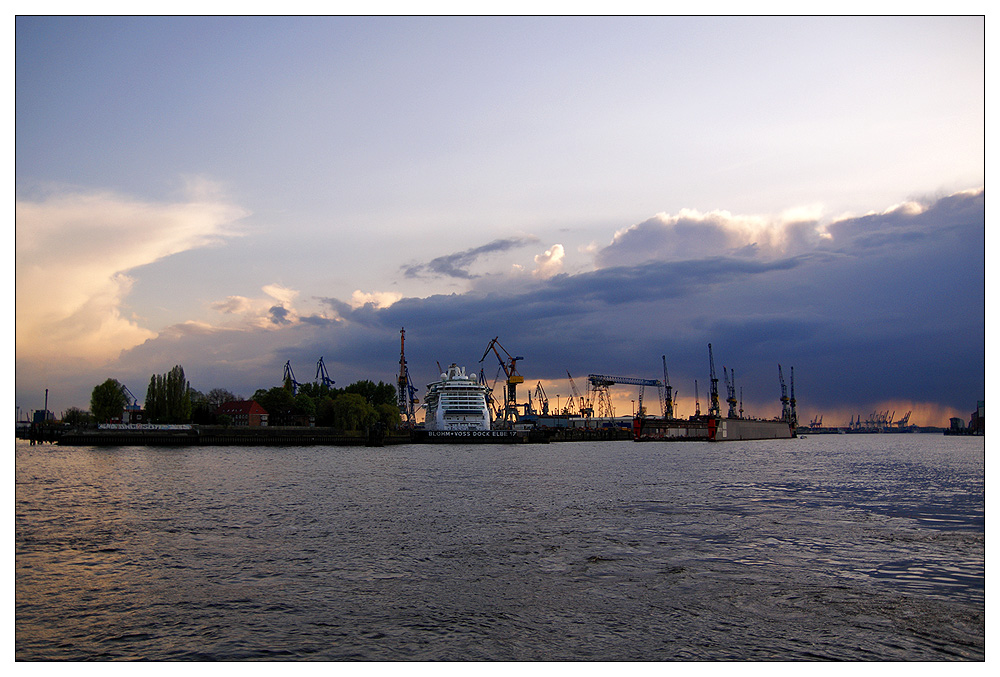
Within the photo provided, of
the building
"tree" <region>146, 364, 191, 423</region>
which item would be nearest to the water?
"tree" <region>146, 364, 191, 423</region>

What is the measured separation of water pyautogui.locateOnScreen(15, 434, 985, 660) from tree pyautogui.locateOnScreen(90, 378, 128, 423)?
318ft

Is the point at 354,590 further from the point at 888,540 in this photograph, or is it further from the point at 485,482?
the point at 485,482

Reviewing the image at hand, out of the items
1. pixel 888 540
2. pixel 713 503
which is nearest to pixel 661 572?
pixel 888 540

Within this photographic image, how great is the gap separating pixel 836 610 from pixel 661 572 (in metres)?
4.49

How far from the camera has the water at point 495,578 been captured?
1234 cm

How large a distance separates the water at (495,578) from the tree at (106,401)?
318 ft

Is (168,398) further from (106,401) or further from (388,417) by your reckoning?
(388,417)

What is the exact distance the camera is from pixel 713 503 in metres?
33.1

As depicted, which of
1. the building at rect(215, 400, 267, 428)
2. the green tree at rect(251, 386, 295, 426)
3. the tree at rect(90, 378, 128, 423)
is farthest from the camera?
the green tree at rect(251, 386, 295, 426)

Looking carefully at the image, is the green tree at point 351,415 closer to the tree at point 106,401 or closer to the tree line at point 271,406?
the tree line at point 271,406

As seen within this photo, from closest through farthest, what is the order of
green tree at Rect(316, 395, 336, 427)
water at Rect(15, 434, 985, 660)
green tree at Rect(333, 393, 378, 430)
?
1. water at Rect(15, 434, 985, 660)
2. green tree at Rect(333, 393, 378, 430)
3. green tree at Rect(316, 395, 336, 427)

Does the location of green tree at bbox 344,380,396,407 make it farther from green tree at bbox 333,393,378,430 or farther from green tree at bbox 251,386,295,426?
green tree at bbox 333,393,378,430

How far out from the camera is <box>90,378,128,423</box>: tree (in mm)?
119938

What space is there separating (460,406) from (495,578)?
13366cm
